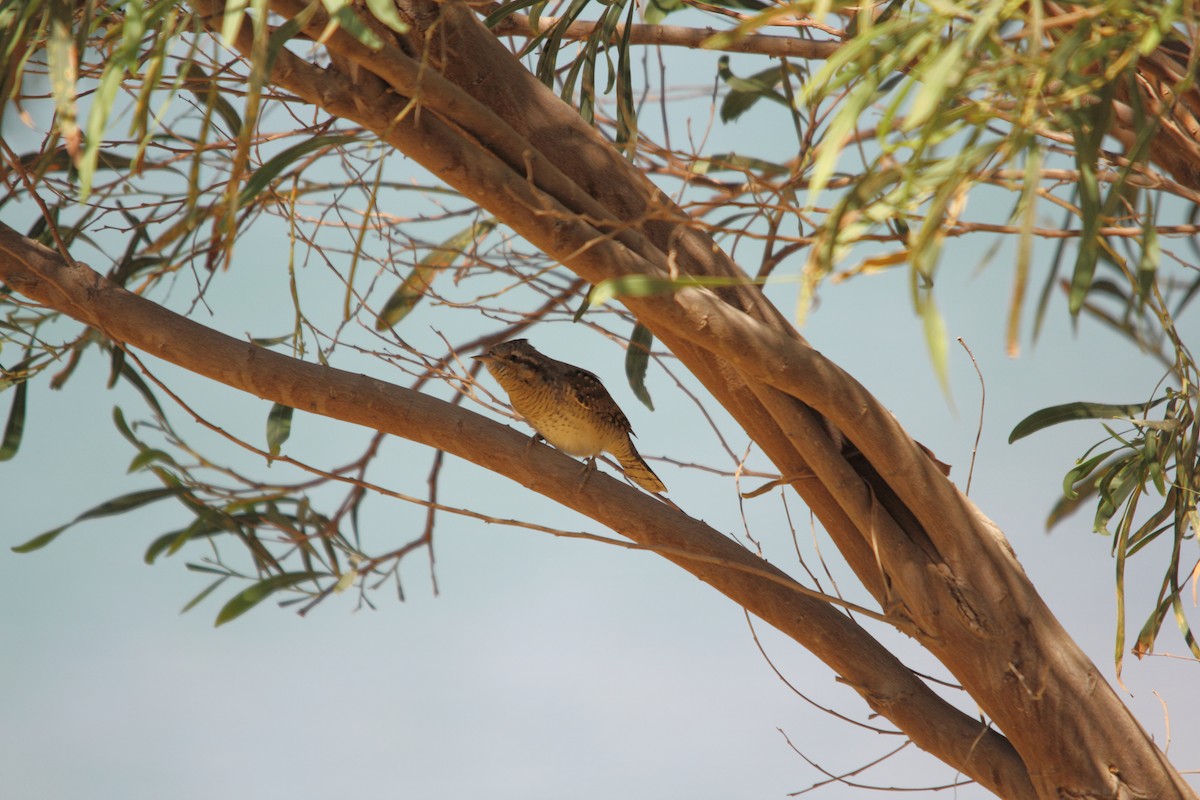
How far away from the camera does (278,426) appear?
2.15 meters

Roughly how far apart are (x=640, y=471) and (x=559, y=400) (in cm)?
26

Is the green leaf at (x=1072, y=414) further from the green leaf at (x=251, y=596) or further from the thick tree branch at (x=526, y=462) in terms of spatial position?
the green leaf at (x=251, y=596)

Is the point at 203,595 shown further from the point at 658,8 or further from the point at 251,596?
the point at 658,8

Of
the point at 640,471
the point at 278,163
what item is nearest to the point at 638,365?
the point at 640,471

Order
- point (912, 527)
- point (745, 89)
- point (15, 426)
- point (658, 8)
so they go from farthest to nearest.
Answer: point (745, 89) → point (15, 426) → point (658, 8) → point (912, 527)

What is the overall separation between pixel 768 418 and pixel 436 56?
698 mm

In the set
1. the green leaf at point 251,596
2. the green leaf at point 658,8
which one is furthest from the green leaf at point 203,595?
the green leaf at point 658,8

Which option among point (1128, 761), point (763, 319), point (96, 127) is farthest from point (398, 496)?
point (1128, 761)

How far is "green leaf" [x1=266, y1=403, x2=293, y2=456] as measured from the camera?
6.86 feet

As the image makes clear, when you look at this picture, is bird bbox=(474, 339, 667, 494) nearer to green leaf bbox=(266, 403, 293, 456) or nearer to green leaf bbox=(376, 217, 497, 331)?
green leaf bbox=(376, 217, 497, 331)

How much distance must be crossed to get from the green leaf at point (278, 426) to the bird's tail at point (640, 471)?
29.6 inches

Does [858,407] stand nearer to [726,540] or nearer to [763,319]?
[763,319]

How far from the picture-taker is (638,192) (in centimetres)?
155

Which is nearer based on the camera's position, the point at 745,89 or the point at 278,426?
the point at 278,426
